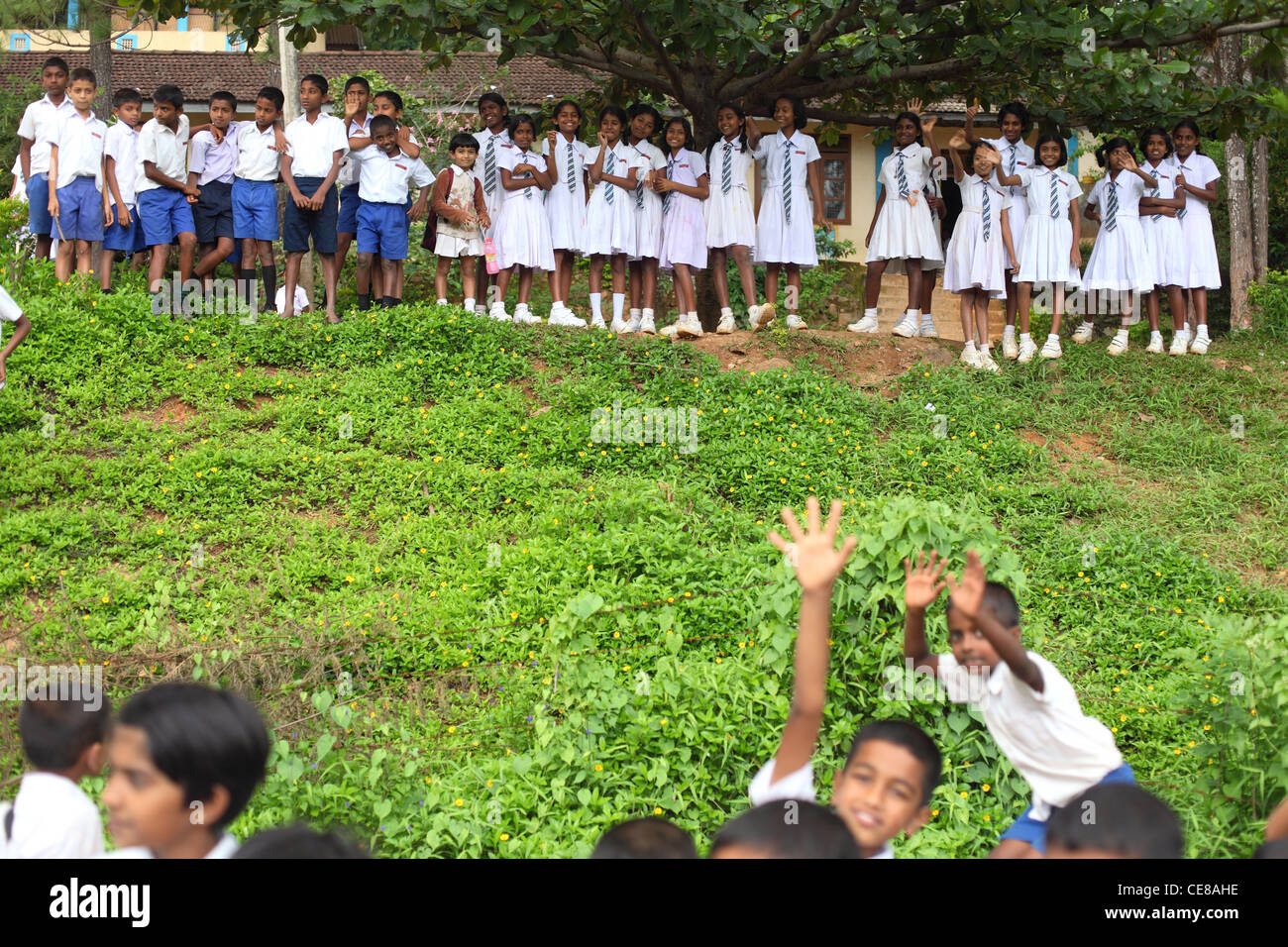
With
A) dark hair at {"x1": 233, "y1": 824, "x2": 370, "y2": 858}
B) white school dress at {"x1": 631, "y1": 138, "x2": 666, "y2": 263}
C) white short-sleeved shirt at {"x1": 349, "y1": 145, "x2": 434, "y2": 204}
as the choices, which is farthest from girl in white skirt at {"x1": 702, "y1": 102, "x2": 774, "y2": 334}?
dark hair at {"x1": 233, "y1": 824, "x2": 370, "y2": 858}

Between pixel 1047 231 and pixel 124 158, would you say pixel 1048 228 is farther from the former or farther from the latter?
pixel 124 158

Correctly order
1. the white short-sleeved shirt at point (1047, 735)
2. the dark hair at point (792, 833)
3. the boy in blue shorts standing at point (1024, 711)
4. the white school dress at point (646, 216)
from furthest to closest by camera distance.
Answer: the white school dress at point (646, 216), the white short-sleeved shirt at point (1047, 735), the boy in blue shorts standing at point (1024, 711), the dark hair at point (792, 833)

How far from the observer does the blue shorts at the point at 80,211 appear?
906cm

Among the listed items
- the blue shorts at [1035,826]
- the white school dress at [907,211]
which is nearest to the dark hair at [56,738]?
the blue shorts at [1035,826]

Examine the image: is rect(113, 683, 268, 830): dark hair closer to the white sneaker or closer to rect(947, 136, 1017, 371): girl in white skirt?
Answer: rect(947, 136, 1017, 371): girl in white skirt

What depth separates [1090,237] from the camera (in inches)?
788

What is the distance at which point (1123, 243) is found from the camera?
32.9ft

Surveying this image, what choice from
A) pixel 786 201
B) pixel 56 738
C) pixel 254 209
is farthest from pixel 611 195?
pixel 56 738

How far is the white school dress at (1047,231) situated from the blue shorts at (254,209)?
566 cm

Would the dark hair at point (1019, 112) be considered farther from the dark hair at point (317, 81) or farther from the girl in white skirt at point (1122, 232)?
the dark hair at point (317, 81)

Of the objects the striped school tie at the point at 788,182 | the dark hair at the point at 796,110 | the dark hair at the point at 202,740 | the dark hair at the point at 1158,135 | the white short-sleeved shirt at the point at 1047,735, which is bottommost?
the white short-sleeved shirt at the point at 1047,735

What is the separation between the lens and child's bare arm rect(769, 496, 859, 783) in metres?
2.90

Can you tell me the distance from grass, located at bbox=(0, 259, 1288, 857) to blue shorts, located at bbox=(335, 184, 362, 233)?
869 millimetres
